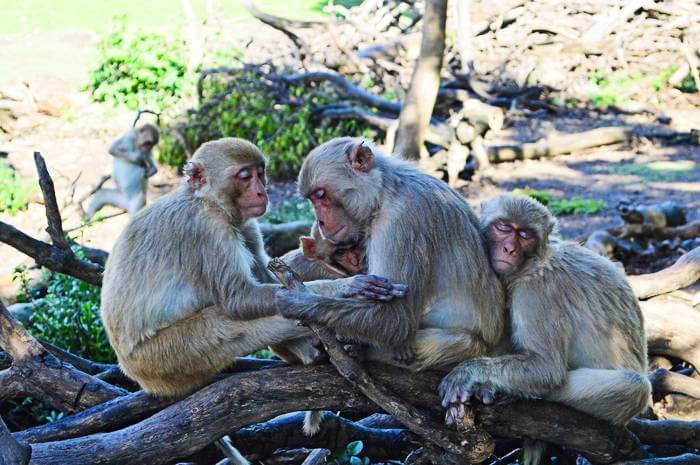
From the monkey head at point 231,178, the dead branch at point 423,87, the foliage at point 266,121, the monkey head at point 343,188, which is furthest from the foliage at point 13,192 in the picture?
the monkey head at point 343,188

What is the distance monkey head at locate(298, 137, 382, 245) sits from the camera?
182 inches

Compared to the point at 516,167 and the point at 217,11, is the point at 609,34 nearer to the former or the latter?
the point at 516,167

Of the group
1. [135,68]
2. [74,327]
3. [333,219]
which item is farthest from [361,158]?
[135,68]

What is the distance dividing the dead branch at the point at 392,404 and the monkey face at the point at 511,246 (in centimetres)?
88

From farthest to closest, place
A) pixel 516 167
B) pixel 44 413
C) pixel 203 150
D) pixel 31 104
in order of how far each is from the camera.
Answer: pixel 31 104 → pixel 516 167 → pixel 44 413 → pixel 203 150

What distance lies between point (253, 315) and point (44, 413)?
3193 mm

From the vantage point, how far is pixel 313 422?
5184mm

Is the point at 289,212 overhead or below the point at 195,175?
below

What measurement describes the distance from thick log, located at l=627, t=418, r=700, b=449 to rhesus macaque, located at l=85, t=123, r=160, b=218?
7140 millimetres

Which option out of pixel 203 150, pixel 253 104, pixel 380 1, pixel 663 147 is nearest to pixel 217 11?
pixel 380 1

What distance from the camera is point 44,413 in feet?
22.6

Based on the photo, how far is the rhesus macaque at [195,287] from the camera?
178 inches

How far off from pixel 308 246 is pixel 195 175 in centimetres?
75

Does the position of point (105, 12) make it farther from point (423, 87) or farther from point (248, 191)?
point (248, 191)
